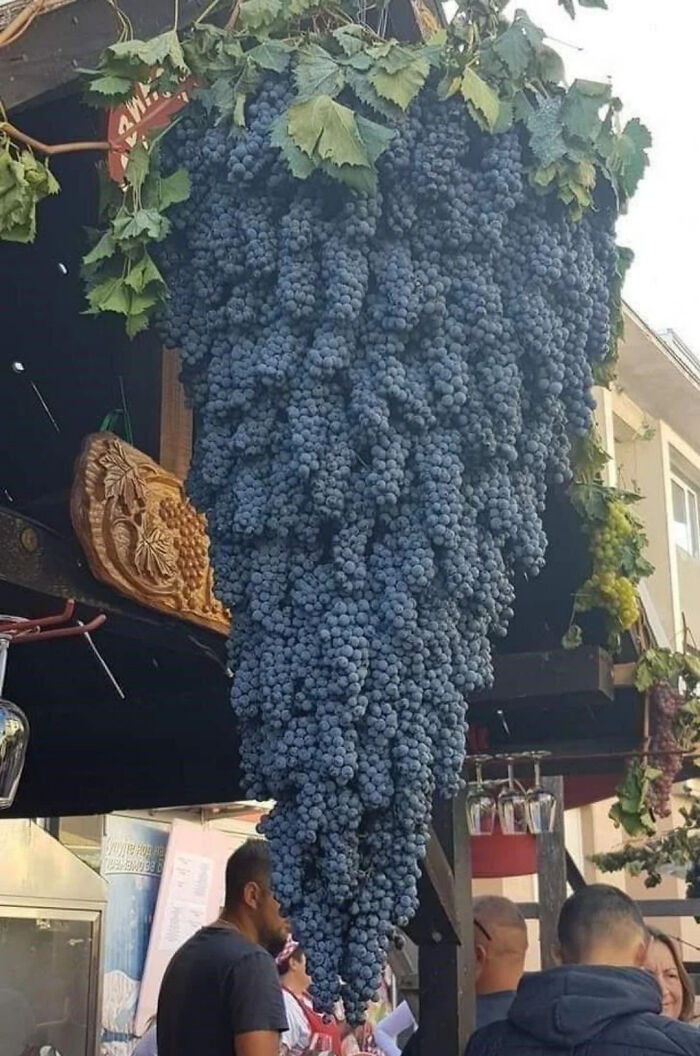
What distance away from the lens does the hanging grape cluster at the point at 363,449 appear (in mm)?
1873

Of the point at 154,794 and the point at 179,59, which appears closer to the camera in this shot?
the point at 179,59

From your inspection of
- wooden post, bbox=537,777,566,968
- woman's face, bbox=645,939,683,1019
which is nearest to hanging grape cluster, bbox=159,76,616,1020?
woman's face, bbox=645,939,683,1019

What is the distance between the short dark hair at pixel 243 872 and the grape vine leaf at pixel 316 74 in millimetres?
2392

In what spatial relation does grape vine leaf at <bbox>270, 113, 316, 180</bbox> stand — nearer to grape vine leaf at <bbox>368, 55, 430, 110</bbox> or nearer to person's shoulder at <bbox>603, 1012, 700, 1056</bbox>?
grape vine leaf at <bbox>368, 55, 430, 110</bbox>

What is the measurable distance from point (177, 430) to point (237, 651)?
3.14 feet

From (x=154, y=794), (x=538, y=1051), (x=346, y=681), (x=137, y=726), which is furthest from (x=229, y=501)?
(x=154, y=794)

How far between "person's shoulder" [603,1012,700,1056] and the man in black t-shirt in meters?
1.01

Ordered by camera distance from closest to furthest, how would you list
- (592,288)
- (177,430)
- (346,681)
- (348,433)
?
(346,681)
(348,433)
(592,288)
(177,430)

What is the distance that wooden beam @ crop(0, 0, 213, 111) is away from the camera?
212 centimetres

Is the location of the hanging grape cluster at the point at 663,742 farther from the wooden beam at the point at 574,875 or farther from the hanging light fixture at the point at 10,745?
the wooden beam at the point at 574,875

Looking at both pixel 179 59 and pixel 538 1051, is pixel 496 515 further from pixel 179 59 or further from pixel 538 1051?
pixel 538 1051

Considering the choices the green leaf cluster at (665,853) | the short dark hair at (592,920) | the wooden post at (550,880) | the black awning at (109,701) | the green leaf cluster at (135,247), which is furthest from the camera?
the green leaf cluster at (665,853)

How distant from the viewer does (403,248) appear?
6.70 feet

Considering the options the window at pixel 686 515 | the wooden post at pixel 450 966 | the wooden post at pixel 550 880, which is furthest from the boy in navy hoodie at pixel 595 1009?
the window at pixel 686 515
